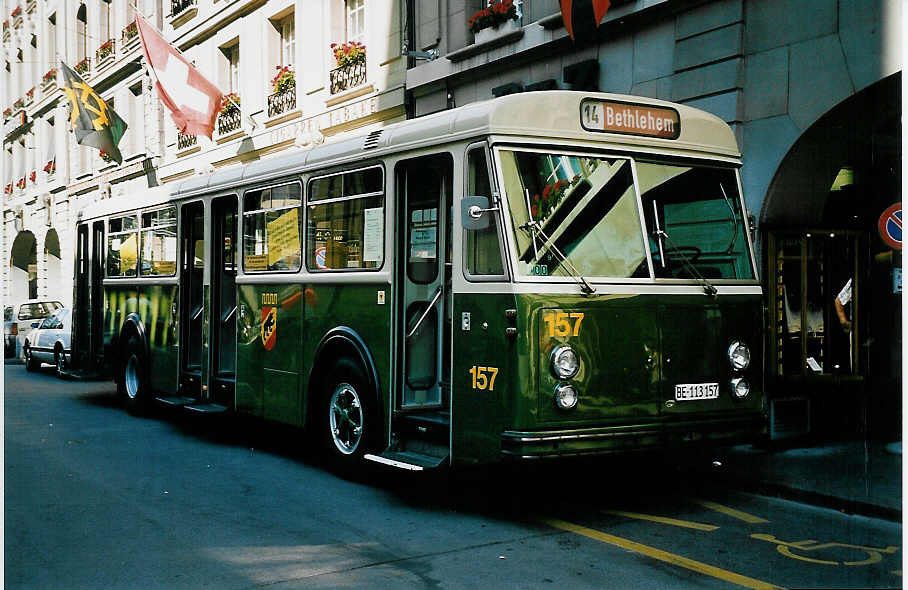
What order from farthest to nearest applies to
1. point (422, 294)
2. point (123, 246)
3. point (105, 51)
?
point (105, 51) → point (123, 246) → point (422, 294)

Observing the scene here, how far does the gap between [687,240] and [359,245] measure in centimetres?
281

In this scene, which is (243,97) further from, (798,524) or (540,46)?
(798,524)

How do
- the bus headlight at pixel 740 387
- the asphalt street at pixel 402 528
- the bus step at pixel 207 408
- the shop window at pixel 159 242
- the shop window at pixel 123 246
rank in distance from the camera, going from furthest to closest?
the shop window at pixel 123 246, the shop window at pixel 159 242, the bus step at pixel 207 408, the bus headlight at pixel 740 387, the asphalt street at pixel 402 528

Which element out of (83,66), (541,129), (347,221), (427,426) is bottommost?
(427,426)

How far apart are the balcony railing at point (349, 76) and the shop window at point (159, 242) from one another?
19.1 ft

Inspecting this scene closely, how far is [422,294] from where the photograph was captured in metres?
8.26

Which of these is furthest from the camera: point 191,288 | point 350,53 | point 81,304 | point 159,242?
point 350,53

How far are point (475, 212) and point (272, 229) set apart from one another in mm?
3791

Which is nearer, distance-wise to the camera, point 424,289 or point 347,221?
point 424,289

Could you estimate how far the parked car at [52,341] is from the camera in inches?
779

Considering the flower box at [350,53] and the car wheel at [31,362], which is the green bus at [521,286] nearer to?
the flower box at [350,53]

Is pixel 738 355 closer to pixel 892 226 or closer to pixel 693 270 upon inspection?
pixel 693 270

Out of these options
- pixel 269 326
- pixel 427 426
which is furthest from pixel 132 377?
pixel 427 426

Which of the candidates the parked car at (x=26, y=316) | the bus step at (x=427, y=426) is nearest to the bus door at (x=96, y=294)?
the parked car at (x=26, y=316)
